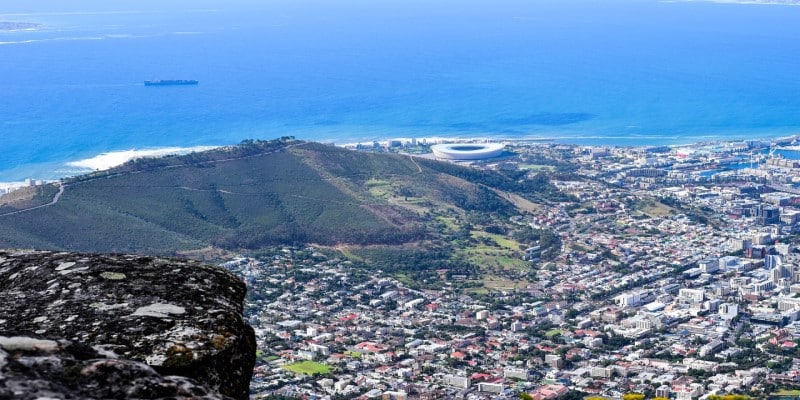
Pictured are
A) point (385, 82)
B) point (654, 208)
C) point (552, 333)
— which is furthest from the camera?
point (385, 82)

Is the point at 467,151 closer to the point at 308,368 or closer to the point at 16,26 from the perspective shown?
the point at 308,368

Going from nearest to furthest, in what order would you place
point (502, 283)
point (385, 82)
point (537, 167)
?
point (502, 283), point (537, 167), point (385, 82)

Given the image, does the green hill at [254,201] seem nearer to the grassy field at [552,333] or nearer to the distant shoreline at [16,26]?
the grassy field at [552,333]

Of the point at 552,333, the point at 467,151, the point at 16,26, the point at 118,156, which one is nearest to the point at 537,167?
the point at 467,151

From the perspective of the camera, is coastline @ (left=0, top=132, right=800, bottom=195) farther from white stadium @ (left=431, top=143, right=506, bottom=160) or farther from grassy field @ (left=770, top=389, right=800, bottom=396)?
grassy field @ (left=770, top=389, right=800, bottom=396)

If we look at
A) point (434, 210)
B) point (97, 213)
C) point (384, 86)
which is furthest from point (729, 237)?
point (384, 86)

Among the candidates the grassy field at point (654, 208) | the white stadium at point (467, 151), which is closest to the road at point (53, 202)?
the grassy field at point (654, 208)

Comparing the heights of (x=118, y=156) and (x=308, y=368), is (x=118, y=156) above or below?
above
